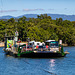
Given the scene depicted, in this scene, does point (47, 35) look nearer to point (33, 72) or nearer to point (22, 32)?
point (22, 32)

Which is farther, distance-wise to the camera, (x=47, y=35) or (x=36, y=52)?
(x=47, y=35)

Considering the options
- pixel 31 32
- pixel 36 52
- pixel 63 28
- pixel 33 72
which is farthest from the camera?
pixel 63 28

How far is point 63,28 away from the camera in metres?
178

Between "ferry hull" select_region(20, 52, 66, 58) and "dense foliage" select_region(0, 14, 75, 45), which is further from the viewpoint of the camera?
"dense foliage" select_region(0, 14, 75, 45)

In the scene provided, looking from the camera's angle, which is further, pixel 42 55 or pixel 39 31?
pixel 39 31

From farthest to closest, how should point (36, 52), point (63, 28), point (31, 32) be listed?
point (63, 28), point (31, 32), point (36, 52)

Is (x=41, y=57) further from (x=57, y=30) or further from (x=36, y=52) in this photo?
(x=57, y=30)

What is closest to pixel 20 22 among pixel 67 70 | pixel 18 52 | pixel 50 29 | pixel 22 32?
pixel 22 32

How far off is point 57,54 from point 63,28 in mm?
110044

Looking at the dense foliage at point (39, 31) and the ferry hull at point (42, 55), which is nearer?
the ferry hull at point (42, 55)

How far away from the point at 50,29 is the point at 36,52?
357 ft

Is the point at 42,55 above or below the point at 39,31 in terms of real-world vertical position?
below

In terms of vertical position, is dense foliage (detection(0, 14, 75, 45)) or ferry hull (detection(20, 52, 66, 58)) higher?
dense foliage (detection(0, 14, 75, 45))

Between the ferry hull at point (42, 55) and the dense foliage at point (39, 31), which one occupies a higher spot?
the dense foliage at point (39, 31)
